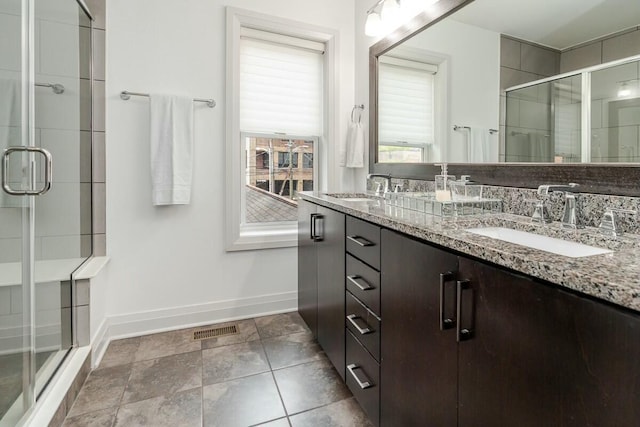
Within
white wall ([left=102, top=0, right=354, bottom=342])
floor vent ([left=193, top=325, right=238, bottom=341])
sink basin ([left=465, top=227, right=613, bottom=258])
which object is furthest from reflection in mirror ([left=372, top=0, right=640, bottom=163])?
floor vent ([left=193, top=325, right=238, bottom=341])

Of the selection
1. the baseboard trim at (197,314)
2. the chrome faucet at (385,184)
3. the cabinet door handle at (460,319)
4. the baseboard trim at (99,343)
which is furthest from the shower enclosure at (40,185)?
the chrome faucet at (385,184)

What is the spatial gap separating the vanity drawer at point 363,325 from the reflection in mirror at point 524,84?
0.89m

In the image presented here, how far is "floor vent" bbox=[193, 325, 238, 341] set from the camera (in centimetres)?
221

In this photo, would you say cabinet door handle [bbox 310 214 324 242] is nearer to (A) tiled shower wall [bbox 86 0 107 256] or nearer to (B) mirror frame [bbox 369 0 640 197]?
(B) mirror frame [bbox 369 0 640 197]

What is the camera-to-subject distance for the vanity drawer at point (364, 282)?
1.28 m

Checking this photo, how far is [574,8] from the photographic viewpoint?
1.19m

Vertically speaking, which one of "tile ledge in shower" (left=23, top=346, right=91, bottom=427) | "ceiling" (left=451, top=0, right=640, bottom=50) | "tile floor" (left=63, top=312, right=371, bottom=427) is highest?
"ceiling" (left=451, top=0, right=640, bottom=50)

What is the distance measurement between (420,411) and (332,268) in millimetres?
797

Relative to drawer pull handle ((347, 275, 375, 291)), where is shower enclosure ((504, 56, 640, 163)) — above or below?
above

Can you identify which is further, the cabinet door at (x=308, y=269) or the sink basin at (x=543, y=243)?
the cabinet door at (x=308, y=269)

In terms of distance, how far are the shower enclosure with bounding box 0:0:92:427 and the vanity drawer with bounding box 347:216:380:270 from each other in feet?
4.19

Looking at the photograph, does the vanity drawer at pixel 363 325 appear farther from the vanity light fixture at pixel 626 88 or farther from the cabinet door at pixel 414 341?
the vanity light fixture at pixel 626 88

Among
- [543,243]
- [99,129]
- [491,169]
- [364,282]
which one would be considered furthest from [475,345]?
[99,129]

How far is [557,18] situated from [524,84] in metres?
0.24
